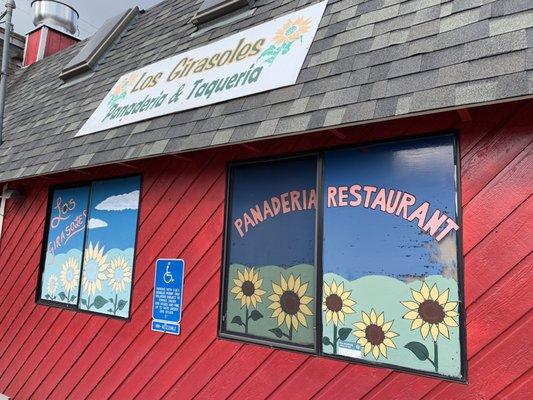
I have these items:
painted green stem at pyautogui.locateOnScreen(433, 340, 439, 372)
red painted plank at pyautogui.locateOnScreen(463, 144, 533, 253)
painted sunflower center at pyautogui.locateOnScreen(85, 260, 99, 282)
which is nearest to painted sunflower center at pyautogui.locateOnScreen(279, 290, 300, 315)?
painted green stem at pyautogui.locateOnScreen(433, 340, 439, 372)

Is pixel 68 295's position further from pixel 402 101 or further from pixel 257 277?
pixel 402 101

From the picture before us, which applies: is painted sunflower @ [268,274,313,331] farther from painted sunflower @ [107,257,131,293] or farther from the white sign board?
painted sunflower @ [107,257,131,293]

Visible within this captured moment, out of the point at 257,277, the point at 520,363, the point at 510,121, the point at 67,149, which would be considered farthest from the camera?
the point at 67,149

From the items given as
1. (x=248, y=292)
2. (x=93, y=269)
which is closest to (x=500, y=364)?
(x=248, y=292)

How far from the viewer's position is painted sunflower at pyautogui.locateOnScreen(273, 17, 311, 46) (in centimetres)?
352

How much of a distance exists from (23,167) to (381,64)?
4368 mm

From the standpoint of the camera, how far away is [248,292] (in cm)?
331

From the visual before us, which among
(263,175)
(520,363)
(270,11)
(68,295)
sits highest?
(270,11)

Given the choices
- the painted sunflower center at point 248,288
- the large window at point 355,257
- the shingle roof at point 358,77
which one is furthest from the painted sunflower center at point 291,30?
the painted sunflower center at point 248,288

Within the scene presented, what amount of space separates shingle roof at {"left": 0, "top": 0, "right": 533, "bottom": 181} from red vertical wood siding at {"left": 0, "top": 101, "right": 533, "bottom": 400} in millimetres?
281

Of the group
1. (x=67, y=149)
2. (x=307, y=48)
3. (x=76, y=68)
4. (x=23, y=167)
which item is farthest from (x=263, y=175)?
(x=76, y=68)

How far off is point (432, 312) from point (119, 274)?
308 centimetres

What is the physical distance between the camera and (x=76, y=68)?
6.24 metres

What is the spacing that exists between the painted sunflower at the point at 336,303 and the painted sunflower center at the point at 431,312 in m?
0.45
